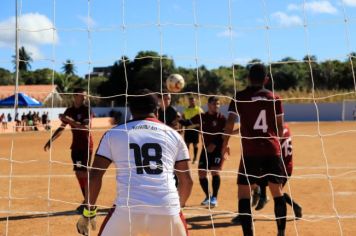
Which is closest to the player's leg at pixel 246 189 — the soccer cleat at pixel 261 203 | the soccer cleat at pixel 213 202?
the soccer cleat at pixel 261 203

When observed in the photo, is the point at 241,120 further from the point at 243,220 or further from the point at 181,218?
the point at 181,218

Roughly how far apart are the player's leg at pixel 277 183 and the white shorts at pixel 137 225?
1.97 m

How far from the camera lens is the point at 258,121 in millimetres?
5504

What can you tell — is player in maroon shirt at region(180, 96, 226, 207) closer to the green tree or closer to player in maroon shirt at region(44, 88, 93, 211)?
player in maroon shirt at region(44, 88, 93, 211)

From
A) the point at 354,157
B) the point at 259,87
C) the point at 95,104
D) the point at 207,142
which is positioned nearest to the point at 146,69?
the point at 95,104

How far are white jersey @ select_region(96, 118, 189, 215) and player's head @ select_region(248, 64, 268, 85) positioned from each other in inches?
76.1

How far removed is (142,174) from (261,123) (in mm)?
2104

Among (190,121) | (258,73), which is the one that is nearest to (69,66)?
(190,121)

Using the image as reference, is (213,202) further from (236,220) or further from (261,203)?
(236,220)

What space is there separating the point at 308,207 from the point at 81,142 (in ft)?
12.4

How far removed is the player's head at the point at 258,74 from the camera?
18.2 ft

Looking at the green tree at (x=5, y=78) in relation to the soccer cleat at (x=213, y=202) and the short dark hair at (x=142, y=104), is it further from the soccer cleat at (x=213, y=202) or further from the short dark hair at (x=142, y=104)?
the short dark hair at (x=142, y=104)

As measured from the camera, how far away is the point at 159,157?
12.7ft

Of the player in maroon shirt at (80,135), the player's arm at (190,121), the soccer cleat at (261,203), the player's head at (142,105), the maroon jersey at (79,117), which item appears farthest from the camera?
the player's arm at (190,121)
